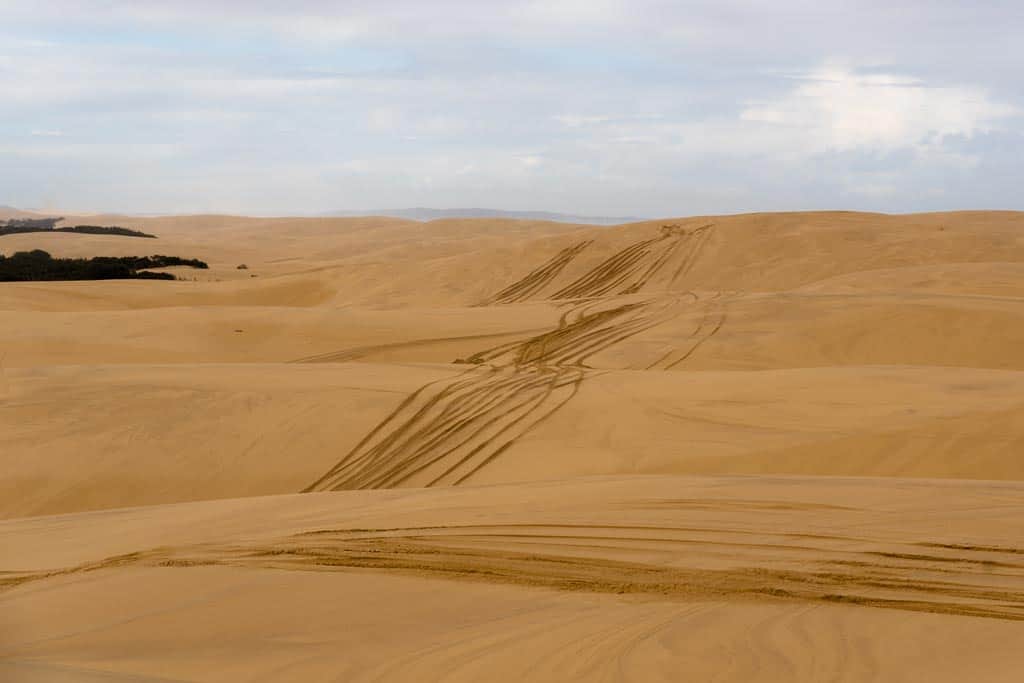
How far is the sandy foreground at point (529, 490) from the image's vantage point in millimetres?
4102

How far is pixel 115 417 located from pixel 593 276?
17669 mm

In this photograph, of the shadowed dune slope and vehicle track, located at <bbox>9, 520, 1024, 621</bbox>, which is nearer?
the shadowed dune slope

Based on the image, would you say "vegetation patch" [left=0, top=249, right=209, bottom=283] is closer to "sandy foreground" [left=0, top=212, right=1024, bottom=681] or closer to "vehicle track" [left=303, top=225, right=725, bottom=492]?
"sandy foreground" [left=0, top=212, right=1024, bottom=681]

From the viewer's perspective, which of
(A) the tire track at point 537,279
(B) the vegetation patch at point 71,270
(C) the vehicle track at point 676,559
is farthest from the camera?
(B) the vegetation patch at point 71,270

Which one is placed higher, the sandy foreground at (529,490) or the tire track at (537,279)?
the tire track at (537,279)

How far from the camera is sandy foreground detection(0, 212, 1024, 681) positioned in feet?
13.5

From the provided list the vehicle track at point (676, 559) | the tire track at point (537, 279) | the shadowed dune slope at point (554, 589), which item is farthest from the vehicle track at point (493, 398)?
the tire track at point (537, 279)

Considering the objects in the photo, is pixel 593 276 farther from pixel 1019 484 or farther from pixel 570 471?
pixel 1019 484

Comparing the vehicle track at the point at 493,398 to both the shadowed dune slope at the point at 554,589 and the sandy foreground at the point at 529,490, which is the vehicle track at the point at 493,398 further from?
the shadowed dune slope at the point at 554,589

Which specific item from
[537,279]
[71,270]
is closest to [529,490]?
[537,279]

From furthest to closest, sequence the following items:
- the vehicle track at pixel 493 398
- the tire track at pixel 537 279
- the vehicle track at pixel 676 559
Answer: the tire track at pixel 537 279
the vehicle track at pixel 493 398
the vehicle track at pixel 676 559

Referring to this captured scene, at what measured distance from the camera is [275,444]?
10133mm

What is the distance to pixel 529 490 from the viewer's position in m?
7.12

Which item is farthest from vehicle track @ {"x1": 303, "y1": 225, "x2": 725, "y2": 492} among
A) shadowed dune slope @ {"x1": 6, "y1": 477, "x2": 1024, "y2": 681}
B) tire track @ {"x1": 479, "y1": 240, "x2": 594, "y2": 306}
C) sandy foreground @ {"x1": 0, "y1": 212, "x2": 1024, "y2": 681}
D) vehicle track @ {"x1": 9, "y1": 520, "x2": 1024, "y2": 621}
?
tire track @ {"x1": 479, "y1": 240, "x2": 594, "y2": 306}
